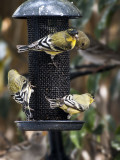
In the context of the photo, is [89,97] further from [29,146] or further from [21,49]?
[29,146]

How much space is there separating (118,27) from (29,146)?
4696mm

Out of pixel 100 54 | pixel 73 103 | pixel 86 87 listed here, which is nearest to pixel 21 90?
pixel 73 103

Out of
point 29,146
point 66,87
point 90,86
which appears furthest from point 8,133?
point 66,87

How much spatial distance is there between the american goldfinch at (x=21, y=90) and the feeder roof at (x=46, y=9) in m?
0.63

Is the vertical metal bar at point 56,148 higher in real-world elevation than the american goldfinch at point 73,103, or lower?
lower

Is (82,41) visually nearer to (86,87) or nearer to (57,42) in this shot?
(57,42)

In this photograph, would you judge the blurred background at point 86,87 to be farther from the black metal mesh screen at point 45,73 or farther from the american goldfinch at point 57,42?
the american goldfinch at point 57,42

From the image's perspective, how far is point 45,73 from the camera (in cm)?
555

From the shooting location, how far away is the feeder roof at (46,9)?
5141mm

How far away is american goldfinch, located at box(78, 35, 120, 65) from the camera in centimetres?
852

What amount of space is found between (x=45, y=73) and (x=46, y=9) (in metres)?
0.72

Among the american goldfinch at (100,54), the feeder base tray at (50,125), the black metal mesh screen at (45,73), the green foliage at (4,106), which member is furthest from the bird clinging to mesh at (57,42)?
the green foliage at (4,106)

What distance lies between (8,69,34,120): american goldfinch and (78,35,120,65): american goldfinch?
3.06 meters

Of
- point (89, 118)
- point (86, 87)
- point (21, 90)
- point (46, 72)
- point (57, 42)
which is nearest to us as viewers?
point (57, 42)
